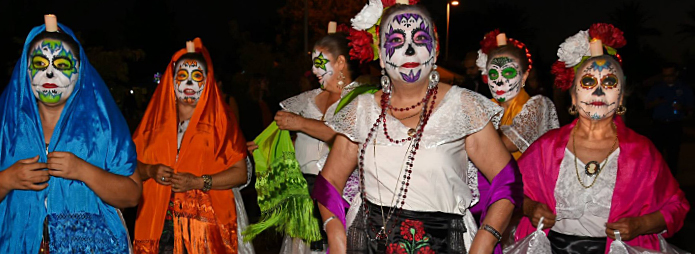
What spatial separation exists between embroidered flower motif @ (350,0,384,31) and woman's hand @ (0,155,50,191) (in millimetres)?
1643

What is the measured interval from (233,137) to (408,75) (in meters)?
2.44

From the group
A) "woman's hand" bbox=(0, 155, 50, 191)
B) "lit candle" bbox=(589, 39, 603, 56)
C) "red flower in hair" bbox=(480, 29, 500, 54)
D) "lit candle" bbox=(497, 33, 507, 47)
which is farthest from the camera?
"red flower in hair" bbox=(480, 29, 500, 54)

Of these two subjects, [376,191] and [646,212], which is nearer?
[376,191]

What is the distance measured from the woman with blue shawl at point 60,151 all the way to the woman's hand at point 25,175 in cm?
12

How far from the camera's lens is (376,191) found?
11.1 feet

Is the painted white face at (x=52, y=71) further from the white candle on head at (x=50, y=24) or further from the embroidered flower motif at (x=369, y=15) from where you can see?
the embroidered flower motif at (x=369, y=15)

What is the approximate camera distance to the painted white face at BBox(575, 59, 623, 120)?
170 inches

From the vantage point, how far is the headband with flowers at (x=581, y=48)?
4645 mm

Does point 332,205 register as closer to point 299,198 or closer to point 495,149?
point 495,149

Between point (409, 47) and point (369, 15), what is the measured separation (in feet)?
1.08

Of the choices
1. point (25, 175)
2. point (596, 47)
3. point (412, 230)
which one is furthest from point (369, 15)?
point (25, 175)

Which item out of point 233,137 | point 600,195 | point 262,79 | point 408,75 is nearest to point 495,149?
point 408,75

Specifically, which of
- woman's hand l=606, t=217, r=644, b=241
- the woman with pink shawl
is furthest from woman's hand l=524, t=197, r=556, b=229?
woman's hand l=606, t=217, r=644, b=241

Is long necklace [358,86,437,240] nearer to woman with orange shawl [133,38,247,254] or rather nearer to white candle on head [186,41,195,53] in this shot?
woman with orange shawl [133,38,247,254]
